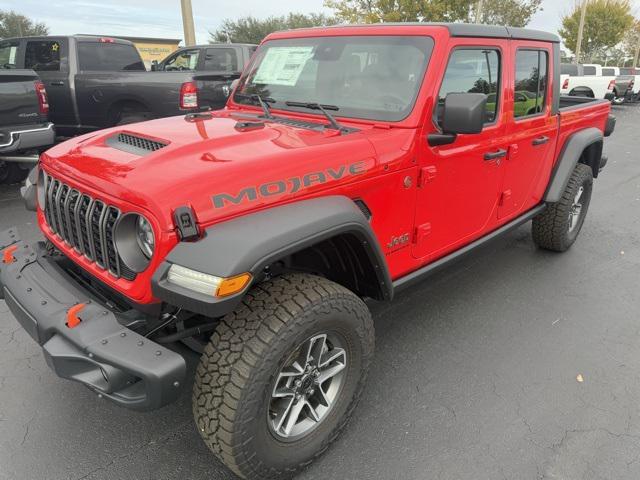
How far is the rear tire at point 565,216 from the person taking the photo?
4.38 metres

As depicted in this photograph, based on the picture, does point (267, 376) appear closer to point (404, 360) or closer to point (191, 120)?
point (404, 360)

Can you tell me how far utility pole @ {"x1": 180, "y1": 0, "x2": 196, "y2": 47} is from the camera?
11414 millimetres

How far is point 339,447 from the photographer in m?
2.42

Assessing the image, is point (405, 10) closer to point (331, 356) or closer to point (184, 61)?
point (184, 61)

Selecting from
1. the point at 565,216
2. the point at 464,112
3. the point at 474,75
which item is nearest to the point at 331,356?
the point at 464,112

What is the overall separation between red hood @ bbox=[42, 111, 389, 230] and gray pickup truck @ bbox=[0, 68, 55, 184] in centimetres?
351

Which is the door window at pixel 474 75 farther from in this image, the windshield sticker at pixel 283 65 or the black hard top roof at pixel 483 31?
the windshield sticker at pixel 283 65

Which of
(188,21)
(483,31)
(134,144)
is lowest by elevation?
(134,144)

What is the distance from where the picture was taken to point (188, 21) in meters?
11.6

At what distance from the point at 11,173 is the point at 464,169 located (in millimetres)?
6430

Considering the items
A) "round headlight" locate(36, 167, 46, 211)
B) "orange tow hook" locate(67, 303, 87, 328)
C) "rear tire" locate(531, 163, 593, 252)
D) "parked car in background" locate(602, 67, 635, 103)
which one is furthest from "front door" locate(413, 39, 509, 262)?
"parked car in background" locate(602, 67, 635, 103)

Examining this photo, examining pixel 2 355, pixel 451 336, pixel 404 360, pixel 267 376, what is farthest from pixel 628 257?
pixel 2 355

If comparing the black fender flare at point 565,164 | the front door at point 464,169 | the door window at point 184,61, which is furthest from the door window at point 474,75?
the door window at point 184,61

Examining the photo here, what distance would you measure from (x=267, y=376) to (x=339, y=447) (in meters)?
0.76
